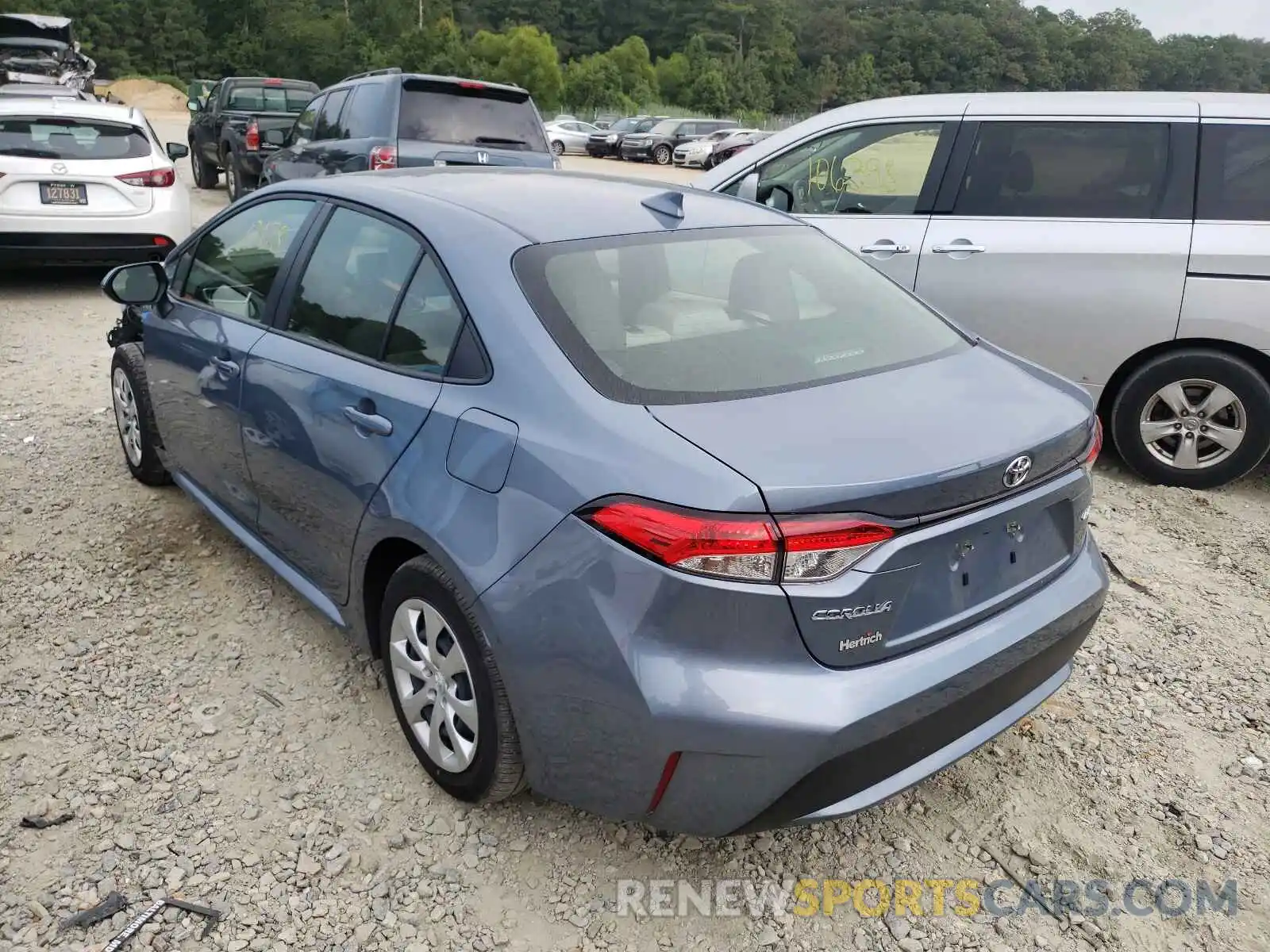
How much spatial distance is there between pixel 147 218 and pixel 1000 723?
819 centimetres

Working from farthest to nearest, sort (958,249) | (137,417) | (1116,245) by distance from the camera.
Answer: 1. (958,249)
2. (1116,245)
3. (137,417)

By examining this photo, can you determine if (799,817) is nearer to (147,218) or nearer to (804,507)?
(804,507)

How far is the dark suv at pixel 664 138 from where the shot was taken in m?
35.7

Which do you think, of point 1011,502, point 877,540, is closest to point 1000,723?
point 1011,502

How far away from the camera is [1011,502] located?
7.48ft

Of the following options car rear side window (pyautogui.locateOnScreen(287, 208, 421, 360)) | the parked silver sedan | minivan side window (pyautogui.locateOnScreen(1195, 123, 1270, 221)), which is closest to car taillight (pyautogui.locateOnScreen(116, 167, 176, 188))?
car rear side window (pyautogui.locateOnScreen(287, 208, 421, 360))

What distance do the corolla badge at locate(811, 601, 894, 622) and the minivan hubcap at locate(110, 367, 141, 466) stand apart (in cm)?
364

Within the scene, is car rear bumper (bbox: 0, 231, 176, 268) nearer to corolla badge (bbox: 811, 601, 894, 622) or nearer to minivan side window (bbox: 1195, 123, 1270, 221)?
minivan side window (bbox: 1195, 123, 1270, 221)

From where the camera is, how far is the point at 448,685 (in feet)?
8.43

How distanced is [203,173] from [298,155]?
8397 millimetres

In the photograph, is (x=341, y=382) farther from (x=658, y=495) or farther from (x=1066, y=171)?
(x=1066, y=171)

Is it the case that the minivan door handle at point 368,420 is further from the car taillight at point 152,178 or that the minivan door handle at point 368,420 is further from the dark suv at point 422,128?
the car taillight at point 152,178

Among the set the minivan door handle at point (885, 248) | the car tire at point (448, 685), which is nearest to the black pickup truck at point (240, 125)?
the minivan door handle at point (885, 248)

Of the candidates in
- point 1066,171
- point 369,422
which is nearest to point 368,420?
point 369,422
